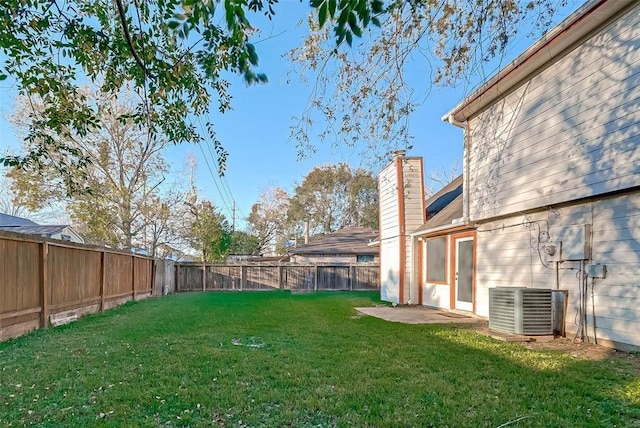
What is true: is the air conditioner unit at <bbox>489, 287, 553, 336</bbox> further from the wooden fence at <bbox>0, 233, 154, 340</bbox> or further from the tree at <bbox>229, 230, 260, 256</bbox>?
the tree at <bbox>229, 230, 260, 256</bbox>

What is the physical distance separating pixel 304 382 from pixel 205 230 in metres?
17.9

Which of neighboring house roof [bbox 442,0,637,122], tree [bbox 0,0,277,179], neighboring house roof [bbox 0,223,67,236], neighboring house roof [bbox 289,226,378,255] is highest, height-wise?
neighboring house roof [bbox 442,0,637,122]

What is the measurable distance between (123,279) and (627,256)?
35.2 ft

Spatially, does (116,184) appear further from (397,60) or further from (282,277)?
(397,60)

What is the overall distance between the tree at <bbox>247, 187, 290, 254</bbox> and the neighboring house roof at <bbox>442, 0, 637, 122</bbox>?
25334 mm

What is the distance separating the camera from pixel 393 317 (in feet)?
24.8

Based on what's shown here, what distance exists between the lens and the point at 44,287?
6.07 metres

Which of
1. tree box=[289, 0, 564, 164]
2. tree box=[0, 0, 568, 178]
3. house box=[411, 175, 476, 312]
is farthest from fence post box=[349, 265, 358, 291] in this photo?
tree box=[0, 0, 568, 178]

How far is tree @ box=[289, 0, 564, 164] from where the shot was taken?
3.55 meters

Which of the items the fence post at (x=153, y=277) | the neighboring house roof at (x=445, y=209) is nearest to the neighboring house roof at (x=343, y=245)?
the neighboring house roof at (x=445, y=209)

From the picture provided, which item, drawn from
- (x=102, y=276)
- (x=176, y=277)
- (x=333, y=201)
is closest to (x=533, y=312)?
(x=102, y=276)

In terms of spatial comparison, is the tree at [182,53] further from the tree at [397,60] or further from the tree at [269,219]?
the tree at [269,219]

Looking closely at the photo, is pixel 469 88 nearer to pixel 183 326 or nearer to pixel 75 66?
pixel 75 66

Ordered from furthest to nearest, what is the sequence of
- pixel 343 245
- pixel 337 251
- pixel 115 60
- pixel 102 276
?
1. pixel 343 245
2. pixel 337 251
3. pixel 102 276
4. pixel 115 60
